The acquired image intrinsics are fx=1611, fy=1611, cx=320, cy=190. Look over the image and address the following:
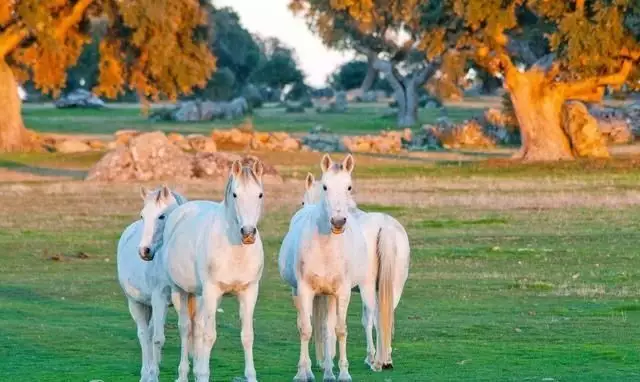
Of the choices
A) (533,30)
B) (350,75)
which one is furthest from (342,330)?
(350,75)

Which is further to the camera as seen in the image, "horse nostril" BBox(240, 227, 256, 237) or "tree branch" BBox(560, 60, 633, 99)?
"tree branch" BBox(560, 60, 633, 99)

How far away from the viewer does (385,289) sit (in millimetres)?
14805

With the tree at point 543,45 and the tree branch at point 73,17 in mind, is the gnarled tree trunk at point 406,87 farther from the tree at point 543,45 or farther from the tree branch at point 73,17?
the tree at point 543,45

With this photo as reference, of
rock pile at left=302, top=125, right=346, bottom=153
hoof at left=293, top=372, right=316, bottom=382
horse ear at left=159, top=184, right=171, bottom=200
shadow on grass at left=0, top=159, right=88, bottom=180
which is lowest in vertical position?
rock pile at left=302, top=125, right=346, bottom=153

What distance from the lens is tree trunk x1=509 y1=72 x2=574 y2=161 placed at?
53656mm

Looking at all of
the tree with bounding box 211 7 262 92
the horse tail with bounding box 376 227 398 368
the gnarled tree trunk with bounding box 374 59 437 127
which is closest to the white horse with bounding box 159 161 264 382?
the horse tail with bounding box 376 227 398 368

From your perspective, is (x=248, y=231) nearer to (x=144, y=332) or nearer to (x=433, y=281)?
(x=144, y=332)

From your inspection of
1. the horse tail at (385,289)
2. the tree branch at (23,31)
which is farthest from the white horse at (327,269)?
the tree branch at (23,31)

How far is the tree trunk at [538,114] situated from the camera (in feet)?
176

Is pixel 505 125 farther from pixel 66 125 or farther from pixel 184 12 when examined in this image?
pixel 66 125

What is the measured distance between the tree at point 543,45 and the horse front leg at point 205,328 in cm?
3682

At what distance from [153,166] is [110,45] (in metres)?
15.9

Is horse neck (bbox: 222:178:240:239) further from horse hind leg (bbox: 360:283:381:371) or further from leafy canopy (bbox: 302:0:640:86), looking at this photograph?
leafy canopy (bbox: 302:0:640:86)

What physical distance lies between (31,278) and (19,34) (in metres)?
36.2
